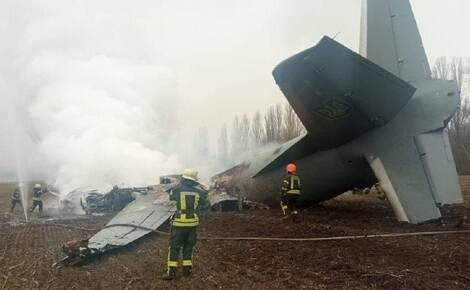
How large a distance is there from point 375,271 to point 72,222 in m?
11.4

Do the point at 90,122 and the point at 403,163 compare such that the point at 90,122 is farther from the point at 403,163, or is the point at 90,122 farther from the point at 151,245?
the point at 403,163

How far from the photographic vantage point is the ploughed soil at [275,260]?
7363 mm

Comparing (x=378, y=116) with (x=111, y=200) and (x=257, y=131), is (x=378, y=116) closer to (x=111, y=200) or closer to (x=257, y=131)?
(x=111, y=200)

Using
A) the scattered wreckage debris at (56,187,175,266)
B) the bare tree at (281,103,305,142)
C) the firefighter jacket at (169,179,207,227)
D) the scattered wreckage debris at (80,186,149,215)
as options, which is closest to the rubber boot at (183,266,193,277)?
the firefighter jacket at (169,179,207,227)

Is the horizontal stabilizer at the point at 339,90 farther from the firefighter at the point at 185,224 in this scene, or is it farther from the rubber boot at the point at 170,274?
the rubber boot at the point at 170,274

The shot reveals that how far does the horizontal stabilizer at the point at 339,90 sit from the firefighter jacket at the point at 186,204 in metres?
4.13

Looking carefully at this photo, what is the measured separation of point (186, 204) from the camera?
8266 mm

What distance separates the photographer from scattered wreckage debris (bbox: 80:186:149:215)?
58.6ft

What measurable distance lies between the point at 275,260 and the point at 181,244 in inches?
74.6

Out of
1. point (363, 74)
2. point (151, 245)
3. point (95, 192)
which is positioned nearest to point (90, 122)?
point (95, 192)

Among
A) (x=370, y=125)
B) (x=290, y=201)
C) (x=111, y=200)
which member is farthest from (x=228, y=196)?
(x=370, y=125)

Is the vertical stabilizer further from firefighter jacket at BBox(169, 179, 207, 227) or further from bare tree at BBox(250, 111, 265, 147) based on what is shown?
bare tree at BBox(250, 111, 265, 147)

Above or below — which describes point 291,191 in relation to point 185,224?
below

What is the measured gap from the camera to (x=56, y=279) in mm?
7965
